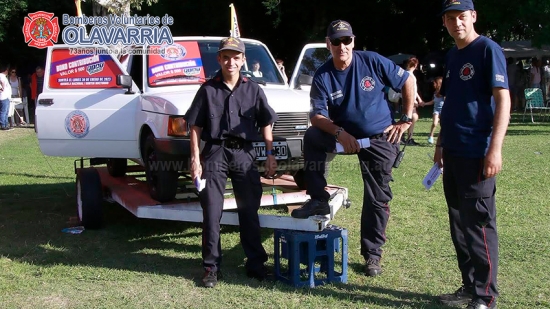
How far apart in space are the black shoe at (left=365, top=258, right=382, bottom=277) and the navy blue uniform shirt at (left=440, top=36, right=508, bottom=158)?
1.40 meters

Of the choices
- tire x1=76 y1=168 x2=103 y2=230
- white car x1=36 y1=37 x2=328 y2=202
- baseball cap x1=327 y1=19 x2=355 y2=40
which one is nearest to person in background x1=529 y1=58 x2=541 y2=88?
white car x1=36 y1=37 x2=328 y2=202

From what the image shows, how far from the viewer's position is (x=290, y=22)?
100 feet

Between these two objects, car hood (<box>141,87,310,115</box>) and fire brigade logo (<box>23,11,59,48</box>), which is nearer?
car hood (<box>141,87,310,115</box>)

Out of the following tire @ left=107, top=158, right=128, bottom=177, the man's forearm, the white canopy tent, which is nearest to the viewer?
the man's forearm

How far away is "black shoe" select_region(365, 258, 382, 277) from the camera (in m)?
5.20

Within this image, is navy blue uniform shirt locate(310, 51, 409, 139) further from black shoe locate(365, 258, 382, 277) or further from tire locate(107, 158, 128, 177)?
tire locate(107, 158, 128, 177)

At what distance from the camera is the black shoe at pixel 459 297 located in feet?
14.8

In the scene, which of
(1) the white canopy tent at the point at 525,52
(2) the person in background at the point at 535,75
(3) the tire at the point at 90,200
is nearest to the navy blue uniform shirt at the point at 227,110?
(3) the tire at the point at 90,200

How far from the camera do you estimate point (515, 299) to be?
459cm

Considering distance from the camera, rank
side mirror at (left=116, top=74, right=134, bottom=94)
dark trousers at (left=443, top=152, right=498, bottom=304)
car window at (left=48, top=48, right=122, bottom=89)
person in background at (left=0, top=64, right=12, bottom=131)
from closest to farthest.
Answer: dark trousers at (left=443, top=152, right=498, bottom=304) < side mirror at (left=116, top=74, right=134, bottom=94) < car window at (left=48, top=48, right=122, bottom=89) < person in background at (left=0, top=64, right=12, bottom=131)

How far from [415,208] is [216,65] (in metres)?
3.00

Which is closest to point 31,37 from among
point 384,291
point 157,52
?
point 157,52

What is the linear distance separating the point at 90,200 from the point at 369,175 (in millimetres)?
3260

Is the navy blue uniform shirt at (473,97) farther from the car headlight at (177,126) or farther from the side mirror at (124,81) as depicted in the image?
the side mirror at (124,81)
